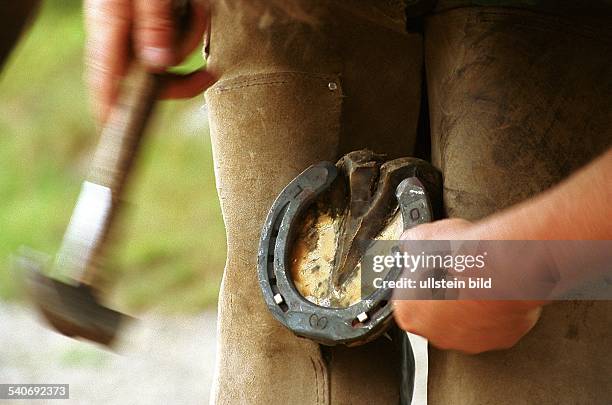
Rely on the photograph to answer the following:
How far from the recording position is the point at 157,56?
1.03 meters

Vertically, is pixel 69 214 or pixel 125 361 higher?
pixel 69 214

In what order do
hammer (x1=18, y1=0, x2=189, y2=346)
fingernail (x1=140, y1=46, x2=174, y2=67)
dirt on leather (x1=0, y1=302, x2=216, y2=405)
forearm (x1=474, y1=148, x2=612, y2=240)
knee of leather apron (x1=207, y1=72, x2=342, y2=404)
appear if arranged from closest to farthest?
forearm (x1=474, y1=148, x2=612, y2=240), hammer (x1=18, y1=0, x2=189, y2=346), fingernail (x1=140, y1=46, x2=174, y2=67), knee of leather apron (x1=207, y1=72, x2=342, y2=404), dirt on leather (x1=0, y1=302, x2=216, y2=405)

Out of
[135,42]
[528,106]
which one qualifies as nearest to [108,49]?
[135,42]

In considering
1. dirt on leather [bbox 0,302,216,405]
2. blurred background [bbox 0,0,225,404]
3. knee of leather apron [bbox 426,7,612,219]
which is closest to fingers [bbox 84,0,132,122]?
knee of leather apron [bbox 426,7,612,219]

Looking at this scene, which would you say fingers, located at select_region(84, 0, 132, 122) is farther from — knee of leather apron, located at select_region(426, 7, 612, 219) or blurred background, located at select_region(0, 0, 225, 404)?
blurred background, located at select_region(0, 0, 225, 404)

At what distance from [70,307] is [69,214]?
6.11 ft

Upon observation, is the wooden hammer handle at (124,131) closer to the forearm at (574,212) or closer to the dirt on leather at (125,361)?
the forearm at (574,212)

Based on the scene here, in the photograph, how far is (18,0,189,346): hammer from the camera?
3.04ft

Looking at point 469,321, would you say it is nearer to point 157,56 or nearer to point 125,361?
point 157,56

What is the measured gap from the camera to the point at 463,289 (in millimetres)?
899

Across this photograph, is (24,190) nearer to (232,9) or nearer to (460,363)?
(232,9)

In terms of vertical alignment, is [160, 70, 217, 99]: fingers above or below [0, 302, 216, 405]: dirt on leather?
above

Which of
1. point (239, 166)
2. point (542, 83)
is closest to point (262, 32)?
point (239, 166)

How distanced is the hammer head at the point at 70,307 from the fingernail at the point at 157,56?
23 cm
